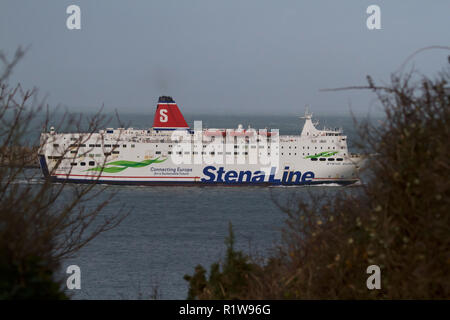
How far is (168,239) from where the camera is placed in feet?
53.5

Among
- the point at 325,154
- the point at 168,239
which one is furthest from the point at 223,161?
the point at 168,239

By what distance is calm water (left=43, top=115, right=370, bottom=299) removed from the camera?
1183 centimetres

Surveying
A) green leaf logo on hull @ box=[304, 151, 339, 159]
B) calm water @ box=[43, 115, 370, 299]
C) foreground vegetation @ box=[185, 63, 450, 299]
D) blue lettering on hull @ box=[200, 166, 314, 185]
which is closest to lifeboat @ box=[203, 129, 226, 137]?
blue lettering on hull @ box=[200, 166, 314, 185]

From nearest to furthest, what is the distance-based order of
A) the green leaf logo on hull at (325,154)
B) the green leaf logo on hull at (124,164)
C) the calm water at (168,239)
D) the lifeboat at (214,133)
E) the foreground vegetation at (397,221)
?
the foreground vegetation at (397,221)
the calm water at (168,239)
the green leaf logo on hull at (124,164)
the green leaf logo on hull at (325,154)
the lifeboat at (214,133)

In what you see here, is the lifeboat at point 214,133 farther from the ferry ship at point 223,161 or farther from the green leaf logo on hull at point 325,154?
the green leaf logo on hull at point 325,154

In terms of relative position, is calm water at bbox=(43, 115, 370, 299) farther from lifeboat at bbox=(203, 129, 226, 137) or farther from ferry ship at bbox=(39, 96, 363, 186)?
lifeboat at bbox=(203, 129, 226, 137)

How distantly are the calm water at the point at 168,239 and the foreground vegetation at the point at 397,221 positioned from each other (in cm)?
297

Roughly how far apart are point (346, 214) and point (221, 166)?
23250 mm

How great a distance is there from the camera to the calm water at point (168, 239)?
11.8 meters

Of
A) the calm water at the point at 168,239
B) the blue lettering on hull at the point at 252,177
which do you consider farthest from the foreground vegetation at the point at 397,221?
the blue lettering on hull at the point at 252,177

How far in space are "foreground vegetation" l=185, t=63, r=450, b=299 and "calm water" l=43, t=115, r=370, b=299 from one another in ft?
9.76

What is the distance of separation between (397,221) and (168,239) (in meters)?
12.8

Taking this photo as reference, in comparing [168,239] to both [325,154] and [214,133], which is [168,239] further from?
[325,154]
